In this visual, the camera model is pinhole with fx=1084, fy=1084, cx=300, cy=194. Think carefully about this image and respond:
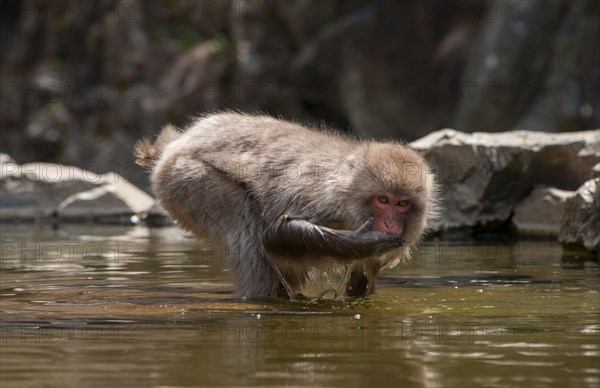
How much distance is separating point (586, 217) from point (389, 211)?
3.20 metres

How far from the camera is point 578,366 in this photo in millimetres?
4117

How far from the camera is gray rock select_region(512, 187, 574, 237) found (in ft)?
34.3

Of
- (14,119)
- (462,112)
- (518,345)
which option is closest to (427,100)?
(462,112)

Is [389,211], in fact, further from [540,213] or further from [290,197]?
[540,213]

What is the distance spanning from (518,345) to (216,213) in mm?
2610

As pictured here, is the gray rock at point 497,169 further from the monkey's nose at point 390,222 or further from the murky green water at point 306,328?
the monkey's nose at point 390,222

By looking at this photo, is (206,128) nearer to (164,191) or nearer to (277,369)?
(164,191)

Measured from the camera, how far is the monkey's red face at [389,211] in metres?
6.11

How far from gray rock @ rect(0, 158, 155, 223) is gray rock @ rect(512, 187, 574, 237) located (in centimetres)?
524

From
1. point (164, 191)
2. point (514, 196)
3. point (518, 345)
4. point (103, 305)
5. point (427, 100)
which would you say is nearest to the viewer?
point (518, 345)

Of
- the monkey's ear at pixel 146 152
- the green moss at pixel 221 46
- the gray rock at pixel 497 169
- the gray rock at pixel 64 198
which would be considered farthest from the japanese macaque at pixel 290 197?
the green moss at pixel 221 46

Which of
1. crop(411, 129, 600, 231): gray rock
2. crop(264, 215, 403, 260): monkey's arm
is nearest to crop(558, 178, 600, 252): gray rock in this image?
crop(411, 129, 600, 231): gray rock

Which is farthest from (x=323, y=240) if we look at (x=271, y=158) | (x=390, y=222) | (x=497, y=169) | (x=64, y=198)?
(x=64, y=198)

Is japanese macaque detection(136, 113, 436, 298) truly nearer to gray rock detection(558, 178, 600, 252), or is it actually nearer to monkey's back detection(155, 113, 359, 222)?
monkey's back detection(155, 113, 359, 222)
